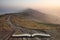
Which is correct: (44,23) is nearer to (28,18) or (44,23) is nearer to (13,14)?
(28,18)


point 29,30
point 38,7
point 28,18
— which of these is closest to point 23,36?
point 29,30

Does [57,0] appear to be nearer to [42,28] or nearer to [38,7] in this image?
[38,7]

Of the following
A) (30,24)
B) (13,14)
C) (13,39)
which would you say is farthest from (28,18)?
(13,39)

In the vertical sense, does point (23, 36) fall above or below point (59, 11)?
below

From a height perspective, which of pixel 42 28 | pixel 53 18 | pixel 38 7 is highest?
pixel 38 7

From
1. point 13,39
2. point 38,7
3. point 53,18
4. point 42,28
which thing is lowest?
point 13,39

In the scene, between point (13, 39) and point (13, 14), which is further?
point (13, 14)
